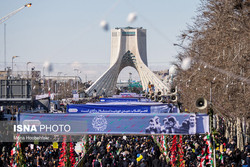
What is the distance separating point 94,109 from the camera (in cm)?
1919

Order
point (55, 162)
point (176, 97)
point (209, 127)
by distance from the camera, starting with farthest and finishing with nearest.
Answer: point (176, 97) → point (55, 162) → point (209, 127)

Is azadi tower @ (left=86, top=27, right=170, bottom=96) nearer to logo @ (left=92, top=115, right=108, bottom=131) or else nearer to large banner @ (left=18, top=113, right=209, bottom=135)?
large banner @ (left=18, top=113, right=209, bottom=135)

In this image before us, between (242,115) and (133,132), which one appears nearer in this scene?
(133,132)

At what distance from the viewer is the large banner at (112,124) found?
15727 mm

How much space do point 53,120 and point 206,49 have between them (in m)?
16.2

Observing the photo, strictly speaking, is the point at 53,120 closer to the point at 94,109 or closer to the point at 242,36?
the point at 94,109

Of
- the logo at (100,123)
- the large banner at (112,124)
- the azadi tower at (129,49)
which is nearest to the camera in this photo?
the large banner at (112,124)

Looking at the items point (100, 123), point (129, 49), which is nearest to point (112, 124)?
point (100, 123)

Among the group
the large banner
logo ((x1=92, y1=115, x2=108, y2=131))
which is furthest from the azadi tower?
logo ((x1=92, y1=115, x2=108, y2=131))

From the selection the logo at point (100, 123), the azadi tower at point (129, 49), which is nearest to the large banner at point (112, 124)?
the logo at point (100, 123)

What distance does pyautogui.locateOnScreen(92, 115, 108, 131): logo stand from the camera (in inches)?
627

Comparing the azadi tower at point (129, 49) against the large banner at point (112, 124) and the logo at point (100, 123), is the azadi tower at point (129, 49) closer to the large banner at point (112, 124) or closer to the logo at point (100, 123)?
the large banner at point (112, 124)

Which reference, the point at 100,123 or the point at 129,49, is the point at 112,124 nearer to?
the point at 100,123

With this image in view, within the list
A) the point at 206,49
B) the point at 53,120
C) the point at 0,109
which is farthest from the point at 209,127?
the point at 0,109
